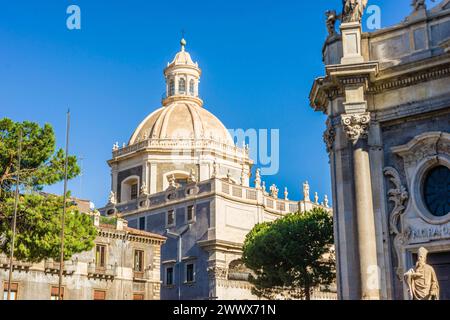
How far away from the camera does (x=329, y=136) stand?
867 inches

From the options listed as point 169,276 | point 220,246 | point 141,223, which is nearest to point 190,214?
point 220,246

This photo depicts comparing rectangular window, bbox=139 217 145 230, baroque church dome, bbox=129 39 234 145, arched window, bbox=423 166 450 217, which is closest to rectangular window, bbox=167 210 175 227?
rectangular window, bbox=139 217 145 230

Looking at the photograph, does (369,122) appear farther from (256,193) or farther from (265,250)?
(256,193)

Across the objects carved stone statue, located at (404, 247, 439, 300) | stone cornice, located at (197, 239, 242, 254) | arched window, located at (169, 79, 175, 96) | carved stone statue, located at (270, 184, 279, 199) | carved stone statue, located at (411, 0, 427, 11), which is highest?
arched window, located at (169, 79, 175, 96)

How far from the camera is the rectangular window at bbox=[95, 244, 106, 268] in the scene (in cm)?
4397

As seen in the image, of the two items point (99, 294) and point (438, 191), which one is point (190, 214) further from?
point (438, 191)

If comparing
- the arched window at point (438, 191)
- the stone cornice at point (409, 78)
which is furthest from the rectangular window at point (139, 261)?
the arched window at point (438, 191)

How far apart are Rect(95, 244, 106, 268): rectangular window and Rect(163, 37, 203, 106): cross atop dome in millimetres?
29153

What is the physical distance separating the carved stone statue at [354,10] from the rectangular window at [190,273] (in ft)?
110

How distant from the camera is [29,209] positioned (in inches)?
1113

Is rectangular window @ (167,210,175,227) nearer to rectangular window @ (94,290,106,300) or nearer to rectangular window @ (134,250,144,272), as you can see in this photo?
rectangular window @ (134,250,144,272)

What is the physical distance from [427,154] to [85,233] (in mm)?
16135

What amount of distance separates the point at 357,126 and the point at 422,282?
571cm

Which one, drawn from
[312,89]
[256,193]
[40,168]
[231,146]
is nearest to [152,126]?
[231,146]
